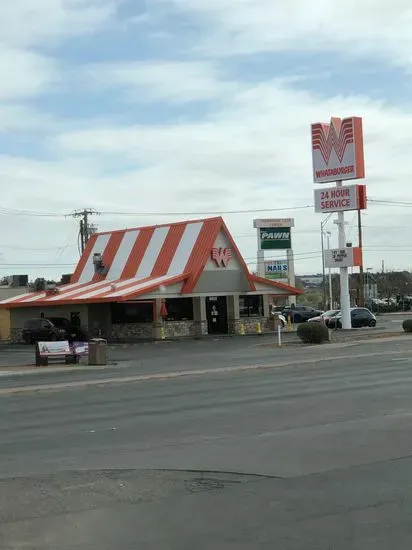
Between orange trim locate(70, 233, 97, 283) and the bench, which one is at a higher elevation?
orange trim locate(70, 233, 97, 283)

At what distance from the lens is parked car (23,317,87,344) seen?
4697 cm

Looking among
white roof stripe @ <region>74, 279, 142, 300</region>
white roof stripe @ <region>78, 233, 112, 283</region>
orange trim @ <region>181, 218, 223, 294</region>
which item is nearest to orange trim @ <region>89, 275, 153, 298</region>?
white roof stripe @ <region>74, 279, 142, 300</region>

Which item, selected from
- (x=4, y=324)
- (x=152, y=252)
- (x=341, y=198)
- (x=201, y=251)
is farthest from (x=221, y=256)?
(x=4, y=324)

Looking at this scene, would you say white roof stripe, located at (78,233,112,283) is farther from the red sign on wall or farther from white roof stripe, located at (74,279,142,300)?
the red sign on wall

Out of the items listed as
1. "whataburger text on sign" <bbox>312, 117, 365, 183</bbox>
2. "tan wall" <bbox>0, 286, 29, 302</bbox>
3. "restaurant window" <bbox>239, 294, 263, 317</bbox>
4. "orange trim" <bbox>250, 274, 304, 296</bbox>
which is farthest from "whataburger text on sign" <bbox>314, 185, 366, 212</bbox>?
"tan wall" <bbox>0, 286, 29, 302</bbox>

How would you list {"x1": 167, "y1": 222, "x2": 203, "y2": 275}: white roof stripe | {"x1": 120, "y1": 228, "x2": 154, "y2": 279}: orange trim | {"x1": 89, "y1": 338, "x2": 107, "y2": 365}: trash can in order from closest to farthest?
1. {"x1": 89, "y1": 338, "x2": 107, "y2": 365}: trash can
2. {"x1": 167, "y1": 222, "x2": 203, "y2": 275}: white roof stripe
3. {"x1": 120, "y1": 228, "x2": 154, "y2": 279}: orange trim

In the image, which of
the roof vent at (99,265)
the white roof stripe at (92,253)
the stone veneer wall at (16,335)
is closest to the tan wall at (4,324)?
the stone veneer wall at (16,335)

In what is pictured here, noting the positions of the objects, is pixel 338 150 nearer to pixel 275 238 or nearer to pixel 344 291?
pixel 344 291

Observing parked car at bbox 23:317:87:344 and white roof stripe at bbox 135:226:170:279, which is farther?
white roof stripe at bbox 135:226:170:279

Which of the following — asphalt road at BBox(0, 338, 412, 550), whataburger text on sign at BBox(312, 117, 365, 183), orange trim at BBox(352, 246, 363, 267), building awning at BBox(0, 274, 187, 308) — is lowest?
asphalt road at BBox(0, 338, 412, 550)

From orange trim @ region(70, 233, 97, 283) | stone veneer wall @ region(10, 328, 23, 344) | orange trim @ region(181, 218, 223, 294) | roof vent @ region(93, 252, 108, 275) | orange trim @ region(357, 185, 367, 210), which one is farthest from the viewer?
orange trim @ region(70, 233, 97, 283)

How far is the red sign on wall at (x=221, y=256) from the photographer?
1890 inches

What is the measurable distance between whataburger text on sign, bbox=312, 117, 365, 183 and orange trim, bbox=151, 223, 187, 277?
9879 millimetres

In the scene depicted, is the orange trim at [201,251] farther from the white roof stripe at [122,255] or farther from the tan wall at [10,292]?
the tan wall at [10,292]
